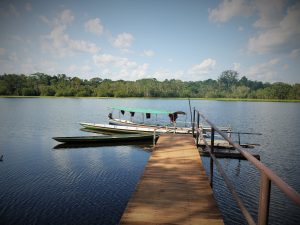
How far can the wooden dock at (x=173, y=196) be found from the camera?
3.93 metres

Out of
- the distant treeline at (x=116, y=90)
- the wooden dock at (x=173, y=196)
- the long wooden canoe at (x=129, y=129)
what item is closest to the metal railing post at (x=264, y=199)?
the wooden dock at (x=173, y=196)

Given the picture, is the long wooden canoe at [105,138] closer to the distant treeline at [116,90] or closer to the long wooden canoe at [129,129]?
the long wooden canoe at [129,129]

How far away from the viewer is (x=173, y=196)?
4.86m

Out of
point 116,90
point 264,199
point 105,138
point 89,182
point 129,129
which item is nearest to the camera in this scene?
point 264,199

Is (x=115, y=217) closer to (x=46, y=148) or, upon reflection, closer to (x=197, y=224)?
(x=197, y=224)

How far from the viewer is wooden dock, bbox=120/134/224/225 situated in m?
3.93

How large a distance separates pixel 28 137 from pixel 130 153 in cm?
1347

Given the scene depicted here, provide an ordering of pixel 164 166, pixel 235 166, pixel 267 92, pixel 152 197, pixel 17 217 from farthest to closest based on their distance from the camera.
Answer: pixel 267 92, pixel 235 166, pixel 17 217, pixel 164 166, pixel 152 197

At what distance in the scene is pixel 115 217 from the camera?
9.36 metres

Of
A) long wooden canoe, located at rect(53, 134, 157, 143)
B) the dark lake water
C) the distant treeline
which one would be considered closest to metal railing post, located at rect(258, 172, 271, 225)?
the dark lake water

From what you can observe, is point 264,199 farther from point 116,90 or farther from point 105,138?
point 116,90

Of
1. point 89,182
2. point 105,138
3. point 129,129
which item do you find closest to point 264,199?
point 89,182

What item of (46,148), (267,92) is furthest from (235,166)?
(267,92)

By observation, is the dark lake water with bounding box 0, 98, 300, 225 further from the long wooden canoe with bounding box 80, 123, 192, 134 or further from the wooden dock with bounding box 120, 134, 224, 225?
the wooden dock with bounding box 120, 134, 224, 225
